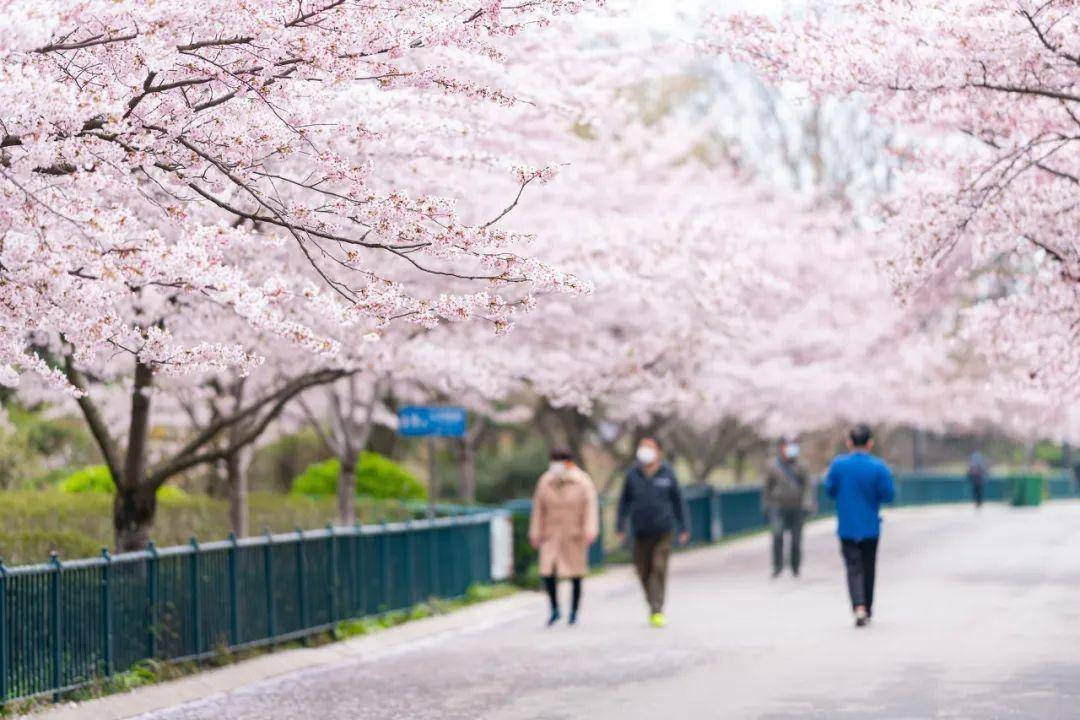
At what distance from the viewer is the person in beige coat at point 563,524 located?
61.5 feet

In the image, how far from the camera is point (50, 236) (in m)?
8.92

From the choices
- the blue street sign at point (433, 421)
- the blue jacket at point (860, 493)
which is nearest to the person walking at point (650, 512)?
the blue jacket at point (860, 493)

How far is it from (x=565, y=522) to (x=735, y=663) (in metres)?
4.66

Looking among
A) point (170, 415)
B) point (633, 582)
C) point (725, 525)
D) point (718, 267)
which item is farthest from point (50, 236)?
point (725, 525)

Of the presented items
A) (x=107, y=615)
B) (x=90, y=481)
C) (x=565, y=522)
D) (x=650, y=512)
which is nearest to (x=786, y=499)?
(x=650, y=512)

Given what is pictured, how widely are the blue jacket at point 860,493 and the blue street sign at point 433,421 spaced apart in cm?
489

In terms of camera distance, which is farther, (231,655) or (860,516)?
(860,516)

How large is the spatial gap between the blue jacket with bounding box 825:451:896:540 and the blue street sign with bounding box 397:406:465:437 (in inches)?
193

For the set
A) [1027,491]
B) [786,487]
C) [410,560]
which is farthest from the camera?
[1027,491]

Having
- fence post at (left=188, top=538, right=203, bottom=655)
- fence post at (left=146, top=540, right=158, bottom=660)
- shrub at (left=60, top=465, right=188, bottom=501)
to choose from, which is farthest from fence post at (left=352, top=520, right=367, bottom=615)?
shrub at (left=60, top=465, right=188, bottom=501)

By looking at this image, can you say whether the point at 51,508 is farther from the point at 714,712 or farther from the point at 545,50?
the point at 714,712

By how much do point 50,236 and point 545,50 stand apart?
1096 cm

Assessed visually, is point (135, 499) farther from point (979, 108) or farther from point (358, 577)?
point (979, 108)

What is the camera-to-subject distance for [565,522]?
18922 mm
